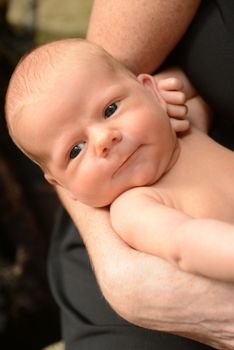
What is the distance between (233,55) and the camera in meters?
1.01

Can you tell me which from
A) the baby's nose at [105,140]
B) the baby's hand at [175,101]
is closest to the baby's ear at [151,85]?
the baby's hand at [175,101]

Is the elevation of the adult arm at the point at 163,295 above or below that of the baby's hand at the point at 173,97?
below

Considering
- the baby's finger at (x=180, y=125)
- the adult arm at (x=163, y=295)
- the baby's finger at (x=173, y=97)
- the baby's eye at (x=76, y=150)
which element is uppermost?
the baby's finger at (x=173, y=97)

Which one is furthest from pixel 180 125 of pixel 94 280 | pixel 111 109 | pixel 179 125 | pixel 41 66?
pixel 94 280

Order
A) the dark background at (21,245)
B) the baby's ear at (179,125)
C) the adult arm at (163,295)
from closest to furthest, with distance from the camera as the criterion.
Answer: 1. the adult arm at (163,295)
2. the baby's ear at (179,125)
3. the dark background at (21,245)

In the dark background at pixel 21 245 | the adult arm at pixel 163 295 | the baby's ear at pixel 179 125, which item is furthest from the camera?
the dark background at pixel 21 245

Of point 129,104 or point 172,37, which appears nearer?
point 129,104

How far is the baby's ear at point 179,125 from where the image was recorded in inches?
40.2

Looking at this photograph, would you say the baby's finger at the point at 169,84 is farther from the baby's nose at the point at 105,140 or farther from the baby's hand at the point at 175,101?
the baby's nose at the point at 105,140

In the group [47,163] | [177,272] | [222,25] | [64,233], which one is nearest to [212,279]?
[177,272]

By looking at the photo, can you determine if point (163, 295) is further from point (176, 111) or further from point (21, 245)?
point (21, 245)

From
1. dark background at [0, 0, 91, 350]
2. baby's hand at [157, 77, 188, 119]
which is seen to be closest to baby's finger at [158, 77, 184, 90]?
baby's hand at [157, 77, 188, 119]

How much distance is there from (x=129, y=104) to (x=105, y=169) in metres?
0.11

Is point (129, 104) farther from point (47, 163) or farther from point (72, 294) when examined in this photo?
point (72, 294)
